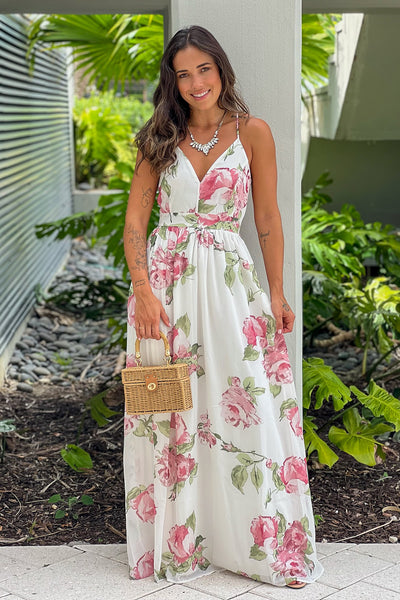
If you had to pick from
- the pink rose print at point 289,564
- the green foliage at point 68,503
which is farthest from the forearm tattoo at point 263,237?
the green foliage at point 68,503

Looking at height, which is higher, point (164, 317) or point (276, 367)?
point (164, 317)

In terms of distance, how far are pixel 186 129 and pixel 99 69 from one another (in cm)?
376

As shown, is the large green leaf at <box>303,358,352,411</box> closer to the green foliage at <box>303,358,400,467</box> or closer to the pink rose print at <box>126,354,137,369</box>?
the green foliage at <box>303,358,400,467</box>

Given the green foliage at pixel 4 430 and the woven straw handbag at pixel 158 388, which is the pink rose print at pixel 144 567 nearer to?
the woven straw handbag at pixel 158 388

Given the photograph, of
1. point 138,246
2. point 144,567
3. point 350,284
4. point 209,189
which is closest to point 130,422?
point 144,567

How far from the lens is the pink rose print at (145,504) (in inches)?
128

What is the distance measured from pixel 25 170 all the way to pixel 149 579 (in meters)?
4.86

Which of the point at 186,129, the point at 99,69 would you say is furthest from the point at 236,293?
the point at 99,69

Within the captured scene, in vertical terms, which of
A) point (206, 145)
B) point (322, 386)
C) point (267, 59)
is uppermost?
point (267, 59)

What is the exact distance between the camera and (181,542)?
3.19 m

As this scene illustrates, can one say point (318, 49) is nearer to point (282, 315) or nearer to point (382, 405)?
point (382, 405)

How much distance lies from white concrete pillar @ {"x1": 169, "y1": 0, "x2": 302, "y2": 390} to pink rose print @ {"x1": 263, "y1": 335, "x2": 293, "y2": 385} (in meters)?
0.41

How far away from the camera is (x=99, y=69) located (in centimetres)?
670

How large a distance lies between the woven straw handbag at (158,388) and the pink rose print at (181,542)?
0.47 metres
